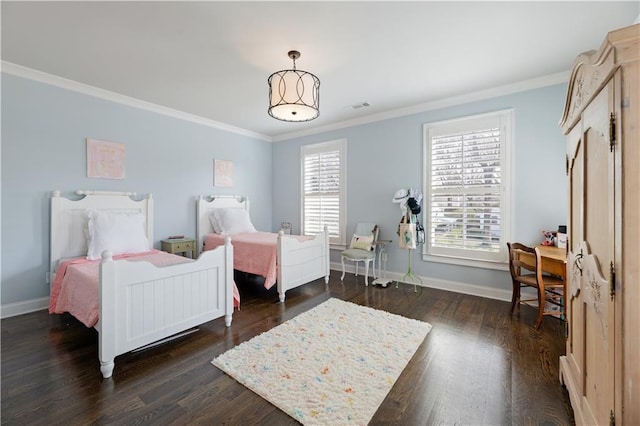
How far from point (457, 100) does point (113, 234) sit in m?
4.48

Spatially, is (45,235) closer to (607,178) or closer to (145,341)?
(145,341)

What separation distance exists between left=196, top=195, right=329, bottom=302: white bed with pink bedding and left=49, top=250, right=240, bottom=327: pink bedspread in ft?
2.20

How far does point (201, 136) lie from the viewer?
4.52 meters

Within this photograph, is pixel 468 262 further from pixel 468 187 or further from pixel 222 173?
pixel 222 173

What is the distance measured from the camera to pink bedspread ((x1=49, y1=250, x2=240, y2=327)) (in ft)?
6.79

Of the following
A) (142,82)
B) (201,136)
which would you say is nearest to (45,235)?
(142,82)

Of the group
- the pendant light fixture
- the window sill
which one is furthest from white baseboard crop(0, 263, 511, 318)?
the pendant light fixture

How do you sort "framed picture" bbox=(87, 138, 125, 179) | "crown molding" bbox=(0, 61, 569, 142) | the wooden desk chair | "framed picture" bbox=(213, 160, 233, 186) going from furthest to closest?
"framed picture" bbox=(213, 160, 233, 186) → "framed picture" bbox=(87, 138, 125, 179) → "crown molding" bbox=(0, 61, 569, 142) → the wooden desk chair

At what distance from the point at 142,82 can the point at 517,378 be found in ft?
14.7

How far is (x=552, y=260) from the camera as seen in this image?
2.57 meters

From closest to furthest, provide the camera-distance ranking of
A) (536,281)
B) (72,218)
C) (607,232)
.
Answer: (607,232), (536,281), (72,218)

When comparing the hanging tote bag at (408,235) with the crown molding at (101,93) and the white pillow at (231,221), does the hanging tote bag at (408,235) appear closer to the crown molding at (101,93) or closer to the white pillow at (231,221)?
the white pillow at (231,221)

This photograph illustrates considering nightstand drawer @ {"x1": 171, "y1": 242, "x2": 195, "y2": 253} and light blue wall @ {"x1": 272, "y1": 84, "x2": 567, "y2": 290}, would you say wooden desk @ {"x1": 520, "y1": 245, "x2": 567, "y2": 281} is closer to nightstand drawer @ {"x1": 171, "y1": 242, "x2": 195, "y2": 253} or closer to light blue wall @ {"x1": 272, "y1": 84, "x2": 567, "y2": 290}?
light blue wall @ {"x1": 272, "y1": 84, "x2": 567, "y2": 290}

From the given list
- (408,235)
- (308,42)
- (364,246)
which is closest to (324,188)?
(364,246)
